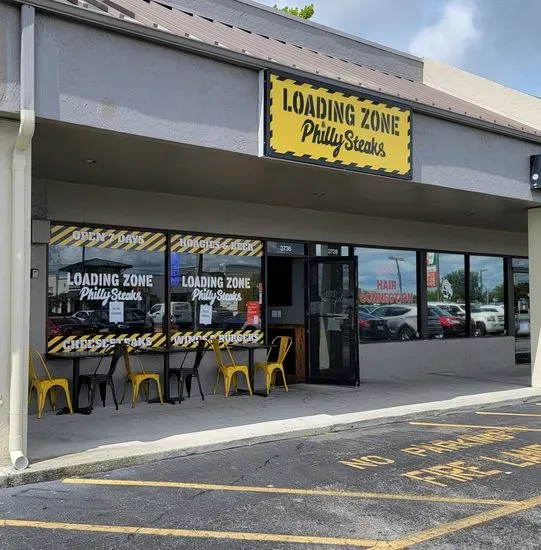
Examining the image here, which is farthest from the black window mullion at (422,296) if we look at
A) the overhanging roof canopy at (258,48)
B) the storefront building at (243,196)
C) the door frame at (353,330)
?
the overhanging roof canopy at (258,48)

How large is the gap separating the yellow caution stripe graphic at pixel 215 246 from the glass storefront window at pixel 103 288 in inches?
12.3

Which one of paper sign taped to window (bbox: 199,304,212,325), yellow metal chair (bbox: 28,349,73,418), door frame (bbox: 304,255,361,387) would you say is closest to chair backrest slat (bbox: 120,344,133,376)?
yellow metal chair (bbox: 28,349,73,418)

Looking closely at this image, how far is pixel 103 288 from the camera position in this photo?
10047 millimetres

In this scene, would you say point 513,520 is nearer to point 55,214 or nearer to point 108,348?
point 108,348

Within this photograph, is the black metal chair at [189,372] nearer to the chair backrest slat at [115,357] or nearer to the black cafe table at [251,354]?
the black cafe table at [251,354]

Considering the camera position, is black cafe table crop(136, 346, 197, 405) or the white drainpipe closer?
the white drainpipe

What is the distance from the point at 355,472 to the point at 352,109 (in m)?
4.59

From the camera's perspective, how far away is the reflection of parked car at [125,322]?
995 cm

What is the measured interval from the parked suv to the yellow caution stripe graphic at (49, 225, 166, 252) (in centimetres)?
525

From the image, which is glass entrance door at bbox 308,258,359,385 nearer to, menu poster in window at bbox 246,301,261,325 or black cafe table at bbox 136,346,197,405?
menu poster in window at bbox 246,301,261,325

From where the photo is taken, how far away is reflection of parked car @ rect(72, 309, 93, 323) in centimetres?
979

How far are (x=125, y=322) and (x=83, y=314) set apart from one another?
688 mm

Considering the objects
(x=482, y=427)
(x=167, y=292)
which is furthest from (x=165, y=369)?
(x=482, y=427)

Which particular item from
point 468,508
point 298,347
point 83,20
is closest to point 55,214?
point 83,20
